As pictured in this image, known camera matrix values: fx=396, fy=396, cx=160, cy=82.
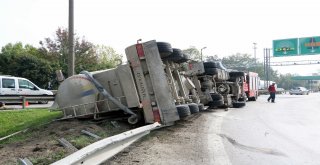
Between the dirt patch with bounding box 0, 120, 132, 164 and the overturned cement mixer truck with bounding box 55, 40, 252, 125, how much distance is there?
35 centimetres

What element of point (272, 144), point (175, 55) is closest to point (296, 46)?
point (175, 55)

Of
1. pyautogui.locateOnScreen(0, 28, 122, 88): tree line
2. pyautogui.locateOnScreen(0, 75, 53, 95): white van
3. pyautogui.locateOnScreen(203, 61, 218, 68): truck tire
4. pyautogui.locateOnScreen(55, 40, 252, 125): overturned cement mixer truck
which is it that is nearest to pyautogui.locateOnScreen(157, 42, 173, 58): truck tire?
pyautogui.locateOnScreen(55, 40, 252, 125): overturned cement mixer truck

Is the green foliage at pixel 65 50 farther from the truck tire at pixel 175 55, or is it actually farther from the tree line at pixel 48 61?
the truck tire at pixel 175 55

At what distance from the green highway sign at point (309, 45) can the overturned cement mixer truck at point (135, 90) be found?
41.6 m

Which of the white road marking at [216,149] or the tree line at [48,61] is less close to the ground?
the tree line at [48,61]

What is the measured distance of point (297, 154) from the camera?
6.55 meters

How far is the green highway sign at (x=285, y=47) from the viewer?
4906cm

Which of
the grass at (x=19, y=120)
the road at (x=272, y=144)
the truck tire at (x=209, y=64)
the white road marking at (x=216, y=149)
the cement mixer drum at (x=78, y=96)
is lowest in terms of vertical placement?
the road at (x=272, y=144)

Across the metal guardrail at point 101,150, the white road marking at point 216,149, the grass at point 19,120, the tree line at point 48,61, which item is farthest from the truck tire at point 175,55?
the tree line at point 48,61

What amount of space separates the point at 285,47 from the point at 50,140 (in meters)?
47.0

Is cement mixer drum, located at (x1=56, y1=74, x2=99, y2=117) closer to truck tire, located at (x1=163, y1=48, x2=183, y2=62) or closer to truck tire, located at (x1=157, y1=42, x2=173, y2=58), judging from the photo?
truck tire, located at (x1=157, y1=42, x2=173, y2=58)

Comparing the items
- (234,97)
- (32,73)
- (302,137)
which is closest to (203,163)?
(302,137)

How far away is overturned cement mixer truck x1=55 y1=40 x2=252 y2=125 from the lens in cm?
819

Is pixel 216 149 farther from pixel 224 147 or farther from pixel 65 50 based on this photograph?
pixel 65 50
